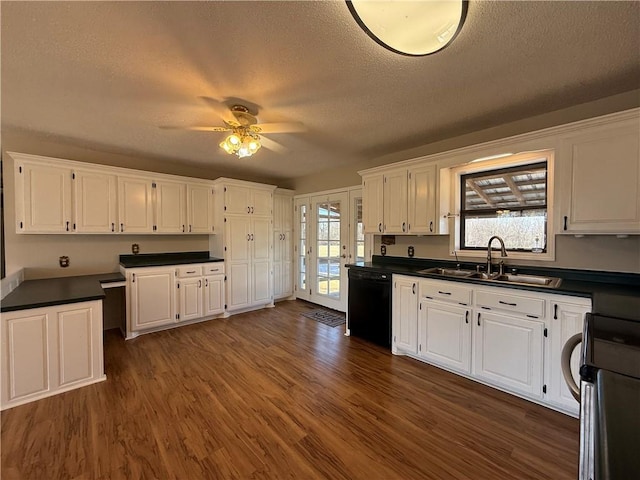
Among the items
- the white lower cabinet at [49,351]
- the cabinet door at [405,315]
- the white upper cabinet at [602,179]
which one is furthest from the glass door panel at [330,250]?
the white lower cabinet at [49,351]

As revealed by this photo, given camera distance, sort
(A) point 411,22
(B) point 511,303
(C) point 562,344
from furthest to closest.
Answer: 1. (B) point 511,303
2. (C) point 562,344
3. (A) point 411,22

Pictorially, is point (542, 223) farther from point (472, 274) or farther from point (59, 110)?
point (59, 110)

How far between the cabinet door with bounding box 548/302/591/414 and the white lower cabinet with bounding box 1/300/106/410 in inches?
147

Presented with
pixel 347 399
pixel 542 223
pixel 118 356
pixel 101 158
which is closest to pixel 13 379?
pixel 118 356

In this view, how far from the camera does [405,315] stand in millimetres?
2932

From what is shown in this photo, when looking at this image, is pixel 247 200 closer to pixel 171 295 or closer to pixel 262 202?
pixel 262 202

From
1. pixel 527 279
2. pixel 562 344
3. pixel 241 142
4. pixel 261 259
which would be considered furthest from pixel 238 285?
pixel 562 344

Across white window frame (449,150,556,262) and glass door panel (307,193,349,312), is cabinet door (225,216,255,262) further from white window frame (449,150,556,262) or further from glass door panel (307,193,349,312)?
white window frame (449,150,556,262)

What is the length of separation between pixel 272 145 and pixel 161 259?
244 centimetres

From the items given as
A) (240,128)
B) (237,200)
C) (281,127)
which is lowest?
(237,200)

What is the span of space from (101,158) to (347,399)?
4259 mm

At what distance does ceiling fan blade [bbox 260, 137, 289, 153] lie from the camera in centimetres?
315

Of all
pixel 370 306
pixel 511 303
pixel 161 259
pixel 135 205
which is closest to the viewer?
pixel 511 303

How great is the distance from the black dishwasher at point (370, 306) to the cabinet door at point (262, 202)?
2.03m
